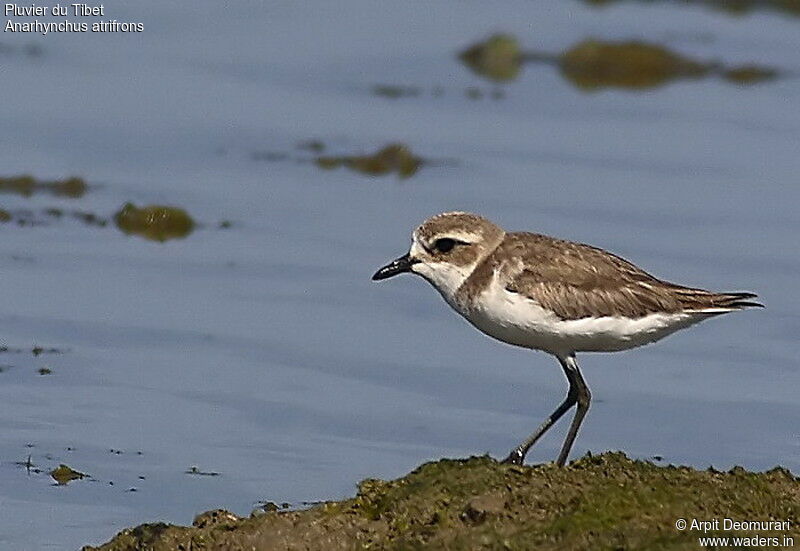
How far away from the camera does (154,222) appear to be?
12.9 m

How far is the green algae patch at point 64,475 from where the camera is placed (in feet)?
29.4

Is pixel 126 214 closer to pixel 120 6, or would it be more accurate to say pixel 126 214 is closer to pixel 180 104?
pixel 180 104

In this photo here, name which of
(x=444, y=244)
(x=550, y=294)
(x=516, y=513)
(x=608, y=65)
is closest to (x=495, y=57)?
(x=608, y=65)

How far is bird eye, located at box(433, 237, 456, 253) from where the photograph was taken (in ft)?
28.1

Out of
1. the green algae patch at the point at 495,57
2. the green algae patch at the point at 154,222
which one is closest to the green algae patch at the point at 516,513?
the green algae patch at the point at 154,222

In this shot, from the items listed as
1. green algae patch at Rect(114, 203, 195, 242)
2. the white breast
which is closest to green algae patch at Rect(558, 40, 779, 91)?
green algae patch at Rect(114, 203, 195, 242)

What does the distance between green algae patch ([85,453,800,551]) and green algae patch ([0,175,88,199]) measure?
19.9 feet

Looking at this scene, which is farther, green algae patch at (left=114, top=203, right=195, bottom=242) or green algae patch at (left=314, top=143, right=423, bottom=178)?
green algae patch at (left=314, top=143, right=423, bottom=178)

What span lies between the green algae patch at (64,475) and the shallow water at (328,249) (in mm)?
59

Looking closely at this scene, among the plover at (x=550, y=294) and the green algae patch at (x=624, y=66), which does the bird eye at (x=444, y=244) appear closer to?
the plover at (x=550, y=294)

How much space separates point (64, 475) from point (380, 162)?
589 cm

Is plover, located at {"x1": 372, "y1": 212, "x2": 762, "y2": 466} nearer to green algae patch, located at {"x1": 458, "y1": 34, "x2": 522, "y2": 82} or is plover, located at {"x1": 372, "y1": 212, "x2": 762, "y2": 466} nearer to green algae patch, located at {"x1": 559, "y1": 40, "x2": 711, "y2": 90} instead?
green algae patch, located at {"x1": 458, "y1": 34, "x2": 522, "y2": 82}

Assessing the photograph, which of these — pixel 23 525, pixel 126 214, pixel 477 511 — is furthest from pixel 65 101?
pixel 477 511

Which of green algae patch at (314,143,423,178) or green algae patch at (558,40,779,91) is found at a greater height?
green algae patch at (558,40,779,91)
